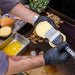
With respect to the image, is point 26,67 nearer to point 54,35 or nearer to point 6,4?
point 54,35

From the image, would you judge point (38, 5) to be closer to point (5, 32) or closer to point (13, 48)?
point (5, 32)

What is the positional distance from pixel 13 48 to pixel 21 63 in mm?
375

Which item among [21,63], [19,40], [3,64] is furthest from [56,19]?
[3,64]

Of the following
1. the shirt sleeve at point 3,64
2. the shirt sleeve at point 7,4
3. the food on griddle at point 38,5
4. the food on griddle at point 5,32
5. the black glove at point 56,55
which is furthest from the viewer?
the food on griddle at point 38,5

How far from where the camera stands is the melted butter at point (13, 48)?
3.97ft

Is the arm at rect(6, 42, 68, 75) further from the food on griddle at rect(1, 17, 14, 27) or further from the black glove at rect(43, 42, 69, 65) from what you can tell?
the food on griddle at rect(1, 17, 14, 27)

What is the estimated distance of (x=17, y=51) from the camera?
121 centimetres

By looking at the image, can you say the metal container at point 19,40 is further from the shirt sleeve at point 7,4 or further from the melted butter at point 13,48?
the shirt sleeve at point 7,4

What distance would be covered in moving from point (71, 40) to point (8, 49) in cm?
65

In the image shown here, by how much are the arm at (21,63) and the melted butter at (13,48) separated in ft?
0.98

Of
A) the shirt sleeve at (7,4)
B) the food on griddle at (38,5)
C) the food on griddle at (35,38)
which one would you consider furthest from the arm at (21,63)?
the food on griddle at (38,5)

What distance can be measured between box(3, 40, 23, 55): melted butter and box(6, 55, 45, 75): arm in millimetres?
297

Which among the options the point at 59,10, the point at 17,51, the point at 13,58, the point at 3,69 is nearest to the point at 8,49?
the point at 17,51

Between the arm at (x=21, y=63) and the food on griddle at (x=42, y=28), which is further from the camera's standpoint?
the food on griddle at (x=42, y=28)
